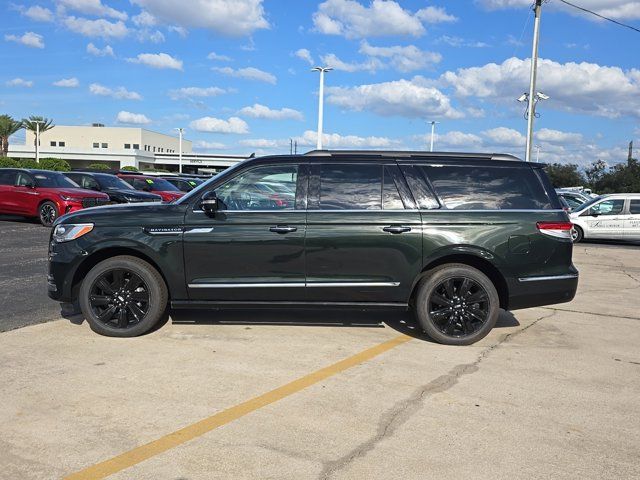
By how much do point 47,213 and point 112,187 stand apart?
3.12 meters

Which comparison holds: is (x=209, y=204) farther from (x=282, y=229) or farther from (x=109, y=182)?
(x=109, y=182)

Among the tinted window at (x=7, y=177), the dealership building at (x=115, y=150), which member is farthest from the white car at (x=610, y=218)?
the dealership building at (x=115, y=150)

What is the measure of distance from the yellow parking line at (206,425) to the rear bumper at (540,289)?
1.60m

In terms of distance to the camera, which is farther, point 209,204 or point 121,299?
point 121,299

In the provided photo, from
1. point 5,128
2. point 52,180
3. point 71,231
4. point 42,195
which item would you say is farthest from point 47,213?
point 5,128

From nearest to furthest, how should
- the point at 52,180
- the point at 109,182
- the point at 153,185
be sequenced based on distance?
Result: the point at 52,180 → the point at 109,182 → the point at 153,185

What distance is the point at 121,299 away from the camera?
239 inches

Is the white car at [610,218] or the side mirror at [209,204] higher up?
the side mirror at [209,204]

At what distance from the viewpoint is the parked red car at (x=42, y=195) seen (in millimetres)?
16531

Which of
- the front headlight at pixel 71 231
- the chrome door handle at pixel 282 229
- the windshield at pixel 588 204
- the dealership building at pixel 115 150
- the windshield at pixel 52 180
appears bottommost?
the front headlight at pixel 71 231

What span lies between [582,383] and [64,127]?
364ft

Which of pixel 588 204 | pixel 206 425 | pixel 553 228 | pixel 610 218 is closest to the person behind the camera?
pixel 206 425

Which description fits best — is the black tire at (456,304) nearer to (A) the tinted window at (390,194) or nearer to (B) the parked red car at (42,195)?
(A) the tinted window at (390,194)

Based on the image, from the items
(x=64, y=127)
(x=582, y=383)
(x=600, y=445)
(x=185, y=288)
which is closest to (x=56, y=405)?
(x=185, y=288)
